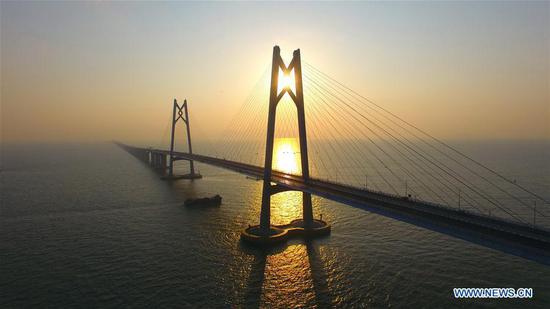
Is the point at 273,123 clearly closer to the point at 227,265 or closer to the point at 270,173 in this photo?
the point at 270,173

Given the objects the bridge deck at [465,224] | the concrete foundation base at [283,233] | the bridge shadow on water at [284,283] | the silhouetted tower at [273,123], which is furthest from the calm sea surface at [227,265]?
the bridge deck at [465,224]

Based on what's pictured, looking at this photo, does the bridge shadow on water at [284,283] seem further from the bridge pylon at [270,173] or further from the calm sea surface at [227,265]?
the bridge pylon at [270,173]

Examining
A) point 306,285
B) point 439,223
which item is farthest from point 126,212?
point 439,223

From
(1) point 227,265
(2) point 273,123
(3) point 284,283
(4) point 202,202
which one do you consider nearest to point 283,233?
(1) point 227,265

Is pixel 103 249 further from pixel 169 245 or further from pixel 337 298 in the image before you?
pixel 337 298

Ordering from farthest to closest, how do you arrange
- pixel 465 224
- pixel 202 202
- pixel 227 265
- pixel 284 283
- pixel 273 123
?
pixel 202 202
pixel 273 123
pixel 227 265
pixel 284 283
pixel 465 224

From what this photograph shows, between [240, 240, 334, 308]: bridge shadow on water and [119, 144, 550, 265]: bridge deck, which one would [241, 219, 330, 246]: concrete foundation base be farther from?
[119, 144, 550, 265]: bridge deck
